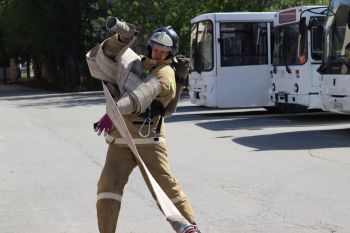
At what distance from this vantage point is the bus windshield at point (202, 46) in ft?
62.1

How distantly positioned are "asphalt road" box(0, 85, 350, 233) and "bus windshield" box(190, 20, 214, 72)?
117 inches

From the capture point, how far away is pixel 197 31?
19.5 metres

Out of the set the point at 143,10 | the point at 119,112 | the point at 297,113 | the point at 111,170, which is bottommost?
the point at 297,113

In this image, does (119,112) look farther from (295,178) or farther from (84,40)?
(84,40)

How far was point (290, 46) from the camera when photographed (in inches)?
686

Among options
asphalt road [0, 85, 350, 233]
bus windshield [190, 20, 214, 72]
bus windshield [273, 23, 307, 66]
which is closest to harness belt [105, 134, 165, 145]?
asphalt road [0, 85, 350, 233]

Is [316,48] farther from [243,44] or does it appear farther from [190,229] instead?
[190,229]

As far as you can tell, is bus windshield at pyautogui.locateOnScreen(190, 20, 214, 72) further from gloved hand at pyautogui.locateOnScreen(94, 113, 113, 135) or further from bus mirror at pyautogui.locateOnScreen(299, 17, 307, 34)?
gloved hand at pyautogui.locateOnScreen(94, 113, 113, 135)

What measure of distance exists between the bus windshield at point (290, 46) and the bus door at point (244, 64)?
1.06 meters

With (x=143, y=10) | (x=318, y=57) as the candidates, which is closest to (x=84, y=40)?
(x=143, y=10)

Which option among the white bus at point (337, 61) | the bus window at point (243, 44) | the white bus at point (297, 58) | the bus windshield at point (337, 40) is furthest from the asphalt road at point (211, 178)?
the bus window at point (243, 44)

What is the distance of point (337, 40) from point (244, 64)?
546 cm

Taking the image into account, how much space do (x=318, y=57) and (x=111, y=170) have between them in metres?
12.2

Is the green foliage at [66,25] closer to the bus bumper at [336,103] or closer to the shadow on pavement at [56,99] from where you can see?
the shadow on pavement at [56,99]
